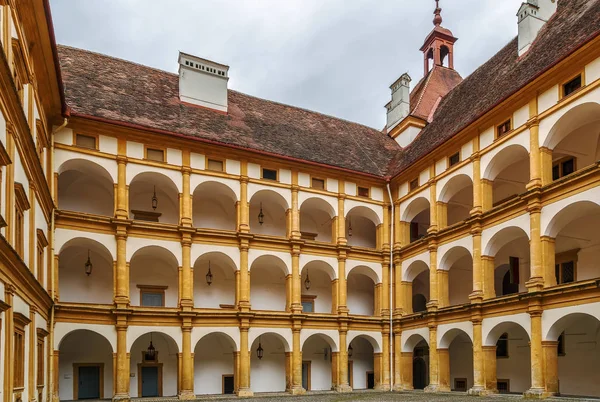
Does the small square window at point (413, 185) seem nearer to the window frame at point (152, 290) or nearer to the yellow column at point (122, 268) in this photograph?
Answer: the window frame at point (152, 290)

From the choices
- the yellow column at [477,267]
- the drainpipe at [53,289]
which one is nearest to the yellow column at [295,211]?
the yellow column at [477,267]

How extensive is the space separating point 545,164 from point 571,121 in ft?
5.18

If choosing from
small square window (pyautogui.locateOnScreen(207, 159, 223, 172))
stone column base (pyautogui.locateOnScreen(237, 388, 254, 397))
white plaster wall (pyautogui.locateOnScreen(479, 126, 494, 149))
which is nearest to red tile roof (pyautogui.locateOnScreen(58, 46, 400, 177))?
small square window (pyautogui.locateOnScreen(207, 159, 223, 172))

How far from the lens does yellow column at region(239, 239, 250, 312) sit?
2292 cm

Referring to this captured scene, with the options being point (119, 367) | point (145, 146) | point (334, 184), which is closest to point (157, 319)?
point (119, 367)

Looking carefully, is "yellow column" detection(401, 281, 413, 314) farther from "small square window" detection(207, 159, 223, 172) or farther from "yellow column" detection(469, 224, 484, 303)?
"small square window" detection(207, 159, 223, 172)

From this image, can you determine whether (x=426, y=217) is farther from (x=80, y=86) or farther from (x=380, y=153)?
(x=80, y=86)

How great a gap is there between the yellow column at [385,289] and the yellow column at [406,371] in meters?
2.04

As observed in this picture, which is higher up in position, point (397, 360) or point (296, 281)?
point (296, 281)

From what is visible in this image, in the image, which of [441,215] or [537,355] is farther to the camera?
[441,215]

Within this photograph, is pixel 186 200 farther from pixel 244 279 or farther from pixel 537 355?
pixel 537 355

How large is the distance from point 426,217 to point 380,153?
423 cm

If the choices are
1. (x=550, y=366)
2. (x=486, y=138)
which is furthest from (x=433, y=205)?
(x=550, y=366)

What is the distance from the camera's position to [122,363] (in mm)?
20234
